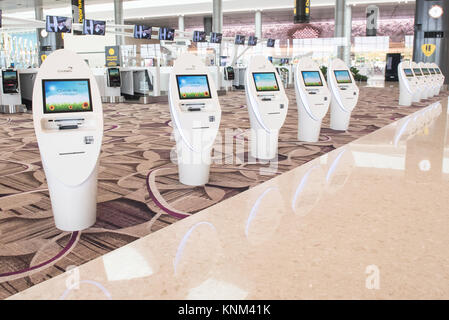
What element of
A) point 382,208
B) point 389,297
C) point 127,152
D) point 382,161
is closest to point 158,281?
point 389,297

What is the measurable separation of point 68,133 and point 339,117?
5.40 meters

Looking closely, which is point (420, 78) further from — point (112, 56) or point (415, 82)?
point (112, 56)

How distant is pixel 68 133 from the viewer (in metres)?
2.88

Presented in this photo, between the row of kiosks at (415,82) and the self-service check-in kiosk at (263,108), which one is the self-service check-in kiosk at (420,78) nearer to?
the row of kiosks at (415,82)

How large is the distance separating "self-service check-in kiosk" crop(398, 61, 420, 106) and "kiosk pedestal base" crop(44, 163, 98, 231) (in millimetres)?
10506

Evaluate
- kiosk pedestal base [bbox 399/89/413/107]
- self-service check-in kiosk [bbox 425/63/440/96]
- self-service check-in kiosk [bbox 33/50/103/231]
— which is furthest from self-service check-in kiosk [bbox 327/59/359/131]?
self-service check-in kiosk [bbox 425/63/440/96]

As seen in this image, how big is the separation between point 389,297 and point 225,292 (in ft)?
2.36

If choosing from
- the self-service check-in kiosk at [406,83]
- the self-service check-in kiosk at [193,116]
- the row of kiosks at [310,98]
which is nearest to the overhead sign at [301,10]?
the self-service check-in kiosk at [406,83]

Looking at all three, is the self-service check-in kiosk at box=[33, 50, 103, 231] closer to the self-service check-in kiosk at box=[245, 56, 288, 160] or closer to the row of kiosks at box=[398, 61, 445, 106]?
the self-service check-in kiosk at box=[245, 56, 288, 160]

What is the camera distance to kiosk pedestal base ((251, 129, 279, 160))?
17.0 ft

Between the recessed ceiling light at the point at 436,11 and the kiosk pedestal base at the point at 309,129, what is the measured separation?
15.5 metres

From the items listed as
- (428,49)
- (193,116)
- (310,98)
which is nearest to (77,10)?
(428,49)

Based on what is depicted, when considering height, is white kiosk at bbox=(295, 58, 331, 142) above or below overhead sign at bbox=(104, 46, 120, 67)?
below

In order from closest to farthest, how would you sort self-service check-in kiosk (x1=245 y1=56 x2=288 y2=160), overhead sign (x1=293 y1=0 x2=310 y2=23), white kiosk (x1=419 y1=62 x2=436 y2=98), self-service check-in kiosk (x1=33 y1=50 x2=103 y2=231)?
self-service check-in kiosk (x1=33 y1=50 x2=103 y2=231), self-service check-in kiosk (x1=245 y1=56 x2=288 y2=160), white kiosk (x1=419 y1=62 x2=436 y2=98), overhead sign (x1=293 y1=0 x2=310 y2=23)
